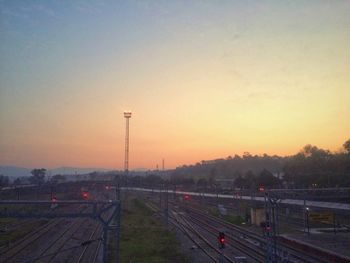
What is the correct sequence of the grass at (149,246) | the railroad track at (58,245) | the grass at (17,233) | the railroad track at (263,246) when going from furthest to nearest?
the grass at (17,233), the railroad track at (58,245), the grass at (149,246), the railroad track at (263,246)

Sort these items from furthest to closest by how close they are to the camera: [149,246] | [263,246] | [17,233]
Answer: [17,233]
[263,246]
[149,246]

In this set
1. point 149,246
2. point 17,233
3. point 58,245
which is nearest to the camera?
point 149,246

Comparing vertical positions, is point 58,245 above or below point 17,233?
below

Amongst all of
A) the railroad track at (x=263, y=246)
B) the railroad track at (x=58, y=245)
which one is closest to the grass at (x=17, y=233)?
the railroad track at (x=58, y=245)

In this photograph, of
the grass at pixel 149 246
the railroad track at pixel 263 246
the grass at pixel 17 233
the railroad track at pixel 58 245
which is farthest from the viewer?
the grass at pixel 17 233

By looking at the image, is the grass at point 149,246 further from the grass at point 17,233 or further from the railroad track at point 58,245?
the grass at point 17,233

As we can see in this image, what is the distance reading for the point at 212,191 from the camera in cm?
9444

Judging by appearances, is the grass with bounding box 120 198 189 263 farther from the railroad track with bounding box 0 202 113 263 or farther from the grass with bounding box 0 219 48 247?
the grass with bounding box 0 219 48 247

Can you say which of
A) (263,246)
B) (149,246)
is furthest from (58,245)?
(263,246)

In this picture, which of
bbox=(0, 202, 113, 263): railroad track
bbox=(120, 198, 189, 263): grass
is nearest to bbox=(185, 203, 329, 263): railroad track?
bbox=(120, 198, 189, 263): grass

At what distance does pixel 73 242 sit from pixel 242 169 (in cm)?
16549

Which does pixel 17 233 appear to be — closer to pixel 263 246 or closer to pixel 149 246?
pixel 149 246

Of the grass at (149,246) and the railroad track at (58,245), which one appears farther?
the railroad track at (58,245)

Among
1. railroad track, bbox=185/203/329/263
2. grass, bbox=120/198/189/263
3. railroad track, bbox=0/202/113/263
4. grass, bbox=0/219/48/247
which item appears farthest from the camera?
grass, bbox=0/219/48/247
